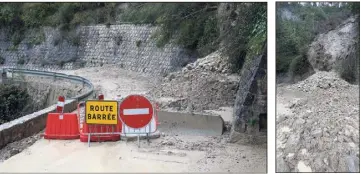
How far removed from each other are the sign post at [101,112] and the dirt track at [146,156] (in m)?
0.37

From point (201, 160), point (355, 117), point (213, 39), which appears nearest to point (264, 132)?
point (201, 160)

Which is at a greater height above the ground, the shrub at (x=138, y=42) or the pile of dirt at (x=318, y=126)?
the shrub at (x=138, y=42)

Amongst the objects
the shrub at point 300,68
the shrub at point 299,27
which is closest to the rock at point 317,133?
the shrub at point 300,68

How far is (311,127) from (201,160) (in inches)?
63.7

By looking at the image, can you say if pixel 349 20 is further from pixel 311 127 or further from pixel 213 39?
pixel 213 39

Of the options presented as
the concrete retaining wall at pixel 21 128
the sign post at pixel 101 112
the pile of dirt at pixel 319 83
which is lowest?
the concrete retaining wall at pixel 21 128

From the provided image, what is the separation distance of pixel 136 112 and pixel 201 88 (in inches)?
207

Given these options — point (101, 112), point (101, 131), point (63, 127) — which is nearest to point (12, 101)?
point (63, 127)

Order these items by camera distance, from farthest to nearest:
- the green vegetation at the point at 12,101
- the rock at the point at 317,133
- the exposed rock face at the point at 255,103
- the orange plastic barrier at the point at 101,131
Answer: the green vegetation at the point at 12,101 < the orange plastic barrier at the point at 101,131 < the exposed rock face at the point at 255,103 < the rock at the point at 317,133

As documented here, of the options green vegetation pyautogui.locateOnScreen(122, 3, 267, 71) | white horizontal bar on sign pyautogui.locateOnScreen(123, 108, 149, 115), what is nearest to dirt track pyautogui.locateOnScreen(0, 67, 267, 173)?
white horizontal bar on sign pyautogui.locateOnScreen(123, 108, 149, 115)

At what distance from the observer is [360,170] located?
5.78 meters

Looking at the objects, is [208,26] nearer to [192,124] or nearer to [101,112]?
[192,124]

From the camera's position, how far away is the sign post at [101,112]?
738 centimetres

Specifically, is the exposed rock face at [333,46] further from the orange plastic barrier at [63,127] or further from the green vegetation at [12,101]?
the green vegetation at [12,101]
